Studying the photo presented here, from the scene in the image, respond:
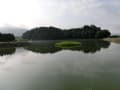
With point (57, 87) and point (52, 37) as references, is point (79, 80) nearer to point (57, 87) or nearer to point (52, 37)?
point (57, 87)

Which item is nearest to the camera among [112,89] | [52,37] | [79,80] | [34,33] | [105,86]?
[112,89]

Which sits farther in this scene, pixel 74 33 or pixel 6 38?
pixel 74 33

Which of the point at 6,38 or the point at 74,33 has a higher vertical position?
the point at 74,33

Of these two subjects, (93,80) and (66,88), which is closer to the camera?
(66,88)

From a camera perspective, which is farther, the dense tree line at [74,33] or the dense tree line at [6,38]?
the dense tree line at [74,33]

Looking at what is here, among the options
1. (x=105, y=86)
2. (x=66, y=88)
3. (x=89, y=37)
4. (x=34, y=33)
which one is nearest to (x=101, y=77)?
(x=105, y=86)

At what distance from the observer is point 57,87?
313 inches

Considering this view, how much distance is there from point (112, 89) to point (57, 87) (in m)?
2.46

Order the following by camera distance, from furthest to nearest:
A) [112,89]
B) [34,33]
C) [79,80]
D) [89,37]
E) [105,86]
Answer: [34,33], [89,37], [79,80], [105,86], [112,89]

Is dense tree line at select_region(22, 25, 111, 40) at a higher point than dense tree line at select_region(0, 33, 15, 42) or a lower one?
higher

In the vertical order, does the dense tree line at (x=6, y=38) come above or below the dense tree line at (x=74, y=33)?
below

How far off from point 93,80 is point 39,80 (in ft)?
9.51

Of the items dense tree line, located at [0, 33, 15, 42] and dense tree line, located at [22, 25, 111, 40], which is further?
dense tree line, located at [22, 25, 111, 40]

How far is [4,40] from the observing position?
167ft
